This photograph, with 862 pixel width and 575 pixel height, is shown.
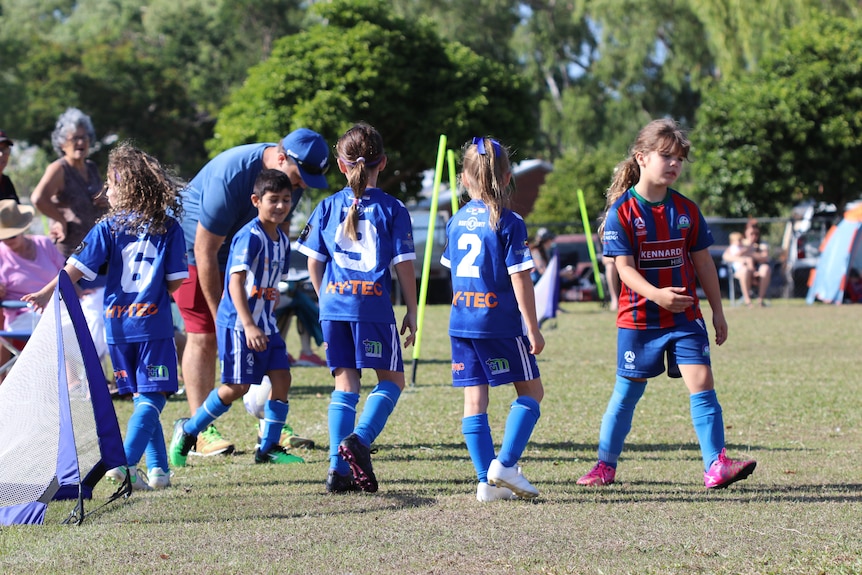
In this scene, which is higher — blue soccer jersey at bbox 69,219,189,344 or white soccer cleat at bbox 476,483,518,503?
blue soccer jersey at bbox 69,219,189,344

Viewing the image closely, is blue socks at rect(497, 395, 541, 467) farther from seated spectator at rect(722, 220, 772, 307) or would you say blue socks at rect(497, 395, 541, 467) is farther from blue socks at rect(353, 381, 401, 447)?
seated spectator at rect(722, 220, 772, 307)

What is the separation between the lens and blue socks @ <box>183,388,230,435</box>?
6109 mm

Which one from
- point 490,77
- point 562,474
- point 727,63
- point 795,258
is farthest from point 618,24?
point 562,474

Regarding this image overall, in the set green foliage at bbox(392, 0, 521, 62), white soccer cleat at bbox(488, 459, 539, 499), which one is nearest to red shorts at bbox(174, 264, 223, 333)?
white soccer cleat at bbox(488, 459, 539, 499)

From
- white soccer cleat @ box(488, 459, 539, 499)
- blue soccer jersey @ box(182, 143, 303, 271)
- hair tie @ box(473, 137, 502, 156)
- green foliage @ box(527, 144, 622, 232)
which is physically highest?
green foliage @ box(527, 144, 622, 232)

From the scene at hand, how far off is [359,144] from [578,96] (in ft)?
133

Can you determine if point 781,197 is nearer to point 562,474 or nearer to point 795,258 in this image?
point 795,258

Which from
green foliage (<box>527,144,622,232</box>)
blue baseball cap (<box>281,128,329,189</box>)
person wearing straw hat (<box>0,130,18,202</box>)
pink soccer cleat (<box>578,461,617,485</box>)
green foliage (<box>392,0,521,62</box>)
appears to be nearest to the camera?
pink soccer cleat (<box>578,461,617,485</box>)

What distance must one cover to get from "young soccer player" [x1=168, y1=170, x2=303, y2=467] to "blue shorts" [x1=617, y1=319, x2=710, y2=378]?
178cm

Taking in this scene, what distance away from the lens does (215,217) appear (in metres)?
6.38

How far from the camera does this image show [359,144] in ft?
17.7

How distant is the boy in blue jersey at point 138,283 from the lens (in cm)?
533

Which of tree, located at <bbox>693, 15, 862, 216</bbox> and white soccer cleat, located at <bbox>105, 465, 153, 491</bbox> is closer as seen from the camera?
white soccer cleat, located at <bbox>105, 465, 153, 491</bbox>

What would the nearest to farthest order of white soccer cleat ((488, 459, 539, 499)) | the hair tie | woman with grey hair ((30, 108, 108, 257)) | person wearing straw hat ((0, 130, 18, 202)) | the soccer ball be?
1. white soccer cleat ((488, 459, 539, 499))
2. the hair tie
3. the soccer ball
4. person wearing straw hat ((0, 130, 18, 202))
5. woman with grey hair ((30, 108, 108, 257))
